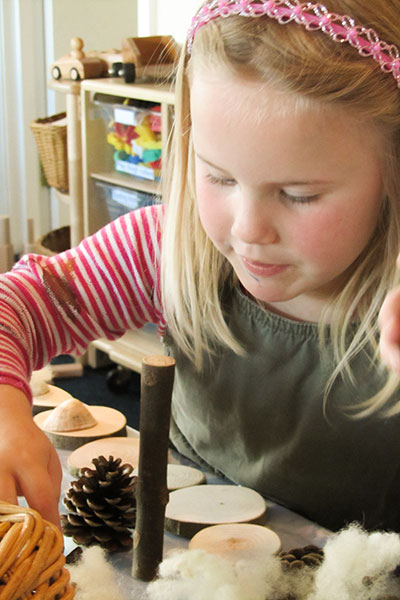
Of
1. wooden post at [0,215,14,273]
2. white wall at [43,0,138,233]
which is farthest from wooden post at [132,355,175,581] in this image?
white wall at [43,0,138,233]

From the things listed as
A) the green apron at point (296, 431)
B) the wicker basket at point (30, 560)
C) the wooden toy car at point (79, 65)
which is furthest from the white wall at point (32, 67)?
the wicker basket at point (30, 560)

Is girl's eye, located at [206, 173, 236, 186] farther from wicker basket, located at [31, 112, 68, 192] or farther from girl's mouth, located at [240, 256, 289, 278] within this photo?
wicker basket, located at [31, 112, 68, 192]

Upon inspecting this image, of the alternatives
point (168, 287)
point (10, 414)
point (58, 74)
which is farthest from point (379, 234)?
point (58, 74)

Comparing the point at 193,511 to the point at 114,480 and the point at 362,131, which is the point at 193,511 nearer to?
A: the point at 114,480

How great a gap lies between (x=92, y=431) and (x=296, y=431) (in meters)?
0.22

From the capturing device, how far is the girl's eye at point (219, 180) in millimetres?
648

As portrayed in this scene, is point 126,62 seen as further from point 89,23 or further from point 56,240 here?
point 89,23

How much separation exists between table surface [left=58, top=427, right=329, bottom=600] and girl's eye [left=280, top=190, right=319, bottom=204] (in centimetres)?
29

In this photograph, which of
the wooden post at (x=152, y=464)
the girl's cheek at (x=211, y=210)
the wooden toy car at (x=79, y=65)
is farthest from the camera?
the wooden toy car at (x=79, y=65)

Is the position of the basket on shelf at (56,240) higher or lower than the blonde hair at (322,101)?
lower

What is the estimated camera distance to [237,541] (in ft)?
2.07

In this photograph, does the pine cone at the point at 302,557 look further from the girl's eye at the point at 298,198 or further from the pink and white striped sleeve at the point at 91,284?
the pink and white striped sleeve at the point at 91,284

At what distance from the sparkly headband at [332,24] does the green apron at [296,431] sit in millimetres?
300

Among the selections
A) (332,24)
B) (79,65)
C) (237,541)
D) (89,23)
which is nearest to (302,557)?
(237,541)
